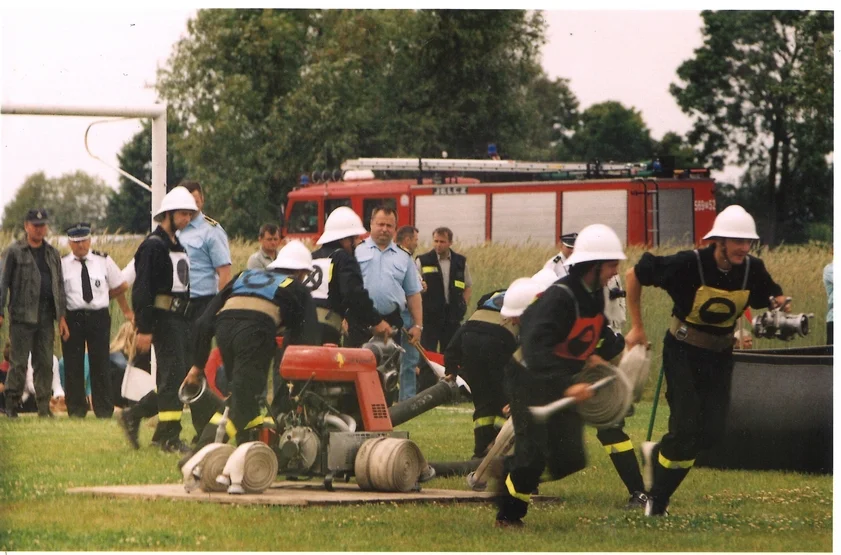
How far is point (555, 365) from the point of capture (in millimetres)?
8133

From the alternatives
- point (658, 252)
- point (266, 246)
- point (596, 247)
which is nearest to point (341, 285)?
point (266, 246)

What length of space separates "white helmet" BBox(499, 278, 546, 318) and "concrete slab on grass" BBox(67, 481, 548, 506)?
115 centimetres

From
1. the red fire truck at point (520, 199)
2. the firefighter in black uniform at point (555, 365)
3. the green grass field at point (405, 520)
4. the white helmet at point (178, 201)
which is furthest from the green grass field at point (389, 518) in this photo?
the red fire truck at point (520, 199)

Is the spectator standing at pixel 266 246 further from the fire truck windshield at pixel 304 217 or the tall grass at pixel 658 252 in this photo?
the fire truck windshield at pixel 304 217

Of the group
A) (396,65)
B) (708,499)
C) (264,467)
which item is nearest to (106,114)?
(264,467)

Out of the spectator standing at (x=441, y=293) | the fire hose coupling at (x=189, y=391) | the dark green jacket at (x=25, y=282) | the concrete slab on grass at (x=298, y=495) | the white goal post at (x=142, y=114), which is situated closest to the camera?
the concrete slab on grass at (x=298, y=495)

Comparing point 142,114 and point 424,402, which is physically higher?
point 142,114

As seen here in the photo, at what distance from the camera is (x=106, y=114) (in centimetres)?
1298

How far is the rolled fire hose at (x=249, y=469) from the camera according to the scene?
8875mm

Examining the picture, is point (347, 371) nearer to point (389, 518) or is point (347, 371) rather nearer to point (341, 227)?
point (389, 518)

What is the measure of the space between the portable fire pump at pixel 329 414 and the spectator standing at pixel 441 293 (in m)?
6.12

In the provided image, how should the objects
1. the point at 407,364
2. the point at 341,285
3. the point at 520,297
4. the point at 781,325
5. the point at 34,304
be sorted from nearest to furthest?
1. the point at 520,297
2. the point at 781,325
3. the point at 341,285
4. the point at 34,304
5. the point at 407,364

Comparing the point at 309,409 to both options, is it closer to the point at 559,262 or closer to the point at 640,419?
the point at 559,262

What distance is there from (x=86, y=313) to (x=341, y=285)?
13.2 feet
